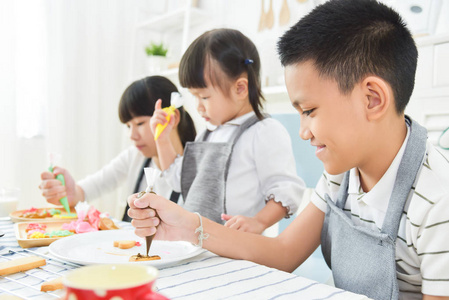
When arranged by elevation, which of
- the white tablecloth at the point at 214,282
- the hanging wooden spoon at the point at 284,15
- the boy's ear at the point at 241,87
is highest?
the hanging wooden spoon at the point at 284,15

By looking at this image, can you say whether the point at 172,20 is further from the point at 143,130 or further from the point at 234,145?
the point at 234,145

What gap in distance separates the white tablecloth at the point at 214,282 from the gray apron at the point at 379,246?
11 centimetres

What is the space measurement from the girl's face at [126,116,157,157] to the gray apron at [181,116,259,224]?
0.39 m

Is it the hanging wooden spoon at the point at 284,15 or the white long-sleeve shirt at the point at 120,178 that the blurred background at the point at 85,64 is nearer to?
the hanging wooden spoon at the point at 284,15

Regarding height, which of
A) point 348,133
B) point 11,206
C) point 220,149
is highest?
point 348,133

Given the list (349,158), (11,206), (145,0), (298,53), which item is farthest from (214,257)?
(145,0)

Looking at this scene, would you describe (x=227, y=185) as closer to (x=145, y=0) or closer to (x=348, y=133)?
(x=348, y=133)

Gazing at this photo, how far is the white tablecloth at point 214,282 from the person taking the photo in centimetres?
55

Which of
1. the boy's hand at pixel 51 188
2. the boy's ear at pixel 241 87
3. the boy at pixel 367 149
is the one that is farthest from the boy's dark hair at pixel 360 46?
the boy's hand at pixel 51 188

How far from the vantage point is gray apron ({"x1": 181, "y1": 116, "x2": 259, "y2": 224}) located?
1219 millimetres

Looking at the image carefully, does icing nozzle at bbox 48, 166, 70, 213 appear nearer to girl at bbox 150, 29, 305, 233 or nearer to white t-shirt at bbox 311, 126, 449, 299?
girl at bbox 150, 29, 305, 233

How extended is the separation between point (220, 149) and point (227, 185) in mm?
119

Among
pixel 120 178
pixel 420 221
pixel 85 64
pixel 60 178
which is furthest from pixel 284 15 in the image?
pixel 420 221

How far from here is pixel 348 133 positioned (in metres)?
0.70
